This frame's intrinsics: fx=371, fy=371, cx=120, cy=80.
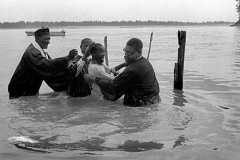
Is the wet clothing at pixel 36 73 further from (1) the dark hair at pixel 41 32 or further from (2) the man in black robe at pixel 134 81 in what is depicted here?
(2) the man in black robe at pixel 134 81

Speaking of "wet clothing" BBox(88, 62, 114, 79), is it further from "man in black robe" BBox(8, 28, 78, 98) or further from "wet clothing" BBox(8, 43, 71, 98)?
"wet clothing" BBox(8, 43, 71, 98)

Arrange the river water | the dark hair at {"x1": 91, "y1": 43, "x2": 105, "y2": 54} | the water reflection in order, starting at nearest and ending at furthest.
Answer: the river water < the dark hair at {"x1": 91, "y1": 43, "x2": 105, "y2": 54} < the water reflection

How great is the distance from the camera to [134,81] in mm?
8242

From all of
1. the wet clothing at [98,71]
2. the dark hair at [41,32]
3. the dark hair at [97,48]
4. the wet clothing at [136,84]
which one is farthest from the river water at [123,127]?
the dark hair at [41,32]

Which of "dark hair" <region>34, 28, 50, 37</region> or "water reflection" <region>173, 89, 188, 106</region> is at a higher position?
"dark hair" <region>34, 28, 50, 37</region>

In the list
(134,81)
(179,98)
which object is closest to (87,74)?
(134,81)

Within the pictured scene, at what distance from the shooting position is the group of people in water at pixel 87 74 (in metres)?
8.23

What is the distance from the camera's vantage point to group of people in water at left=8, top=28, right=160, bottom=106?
8.23 meters

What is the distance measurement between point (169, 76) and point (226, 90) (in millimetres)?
4341

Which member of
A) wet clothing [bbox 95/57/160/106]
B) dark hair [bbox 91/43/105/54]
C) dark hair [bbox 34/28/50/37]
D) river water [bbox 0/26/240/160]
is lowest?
river water [bbox 0/26/240/160]

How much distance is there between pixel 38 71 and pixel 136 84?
8.78ft

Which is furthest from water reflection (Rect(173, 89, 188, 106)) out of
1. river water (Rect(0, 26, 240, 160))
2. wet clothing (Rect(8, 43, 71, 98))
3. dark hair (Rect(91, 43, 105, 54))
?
wet clothing (Rect(8, 43, 71, 98))

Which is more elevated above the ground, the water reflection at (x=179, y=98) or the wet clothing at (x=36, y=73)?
the wet clothing at (x=36, y=73)

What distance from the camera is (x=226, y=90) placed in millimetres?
11961
